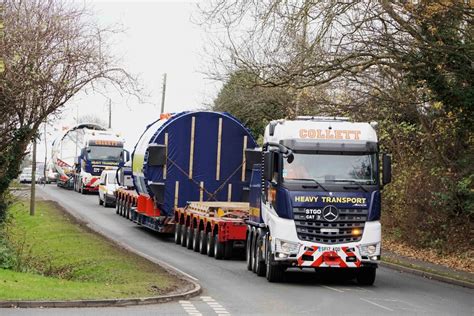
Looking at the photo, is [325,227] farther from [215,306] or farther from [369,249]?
[215,306]

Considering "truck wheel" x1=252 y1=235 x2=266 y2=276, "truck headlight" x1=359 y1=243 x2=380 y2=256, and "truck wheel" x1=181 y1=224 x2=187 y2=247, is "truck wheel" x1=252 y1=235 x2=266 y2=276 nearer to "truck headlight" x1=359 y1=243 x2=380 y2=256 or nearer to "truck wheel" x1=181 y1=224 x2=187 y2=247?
"truck headlight" x1=359 y1=243 x2=380 y2=256

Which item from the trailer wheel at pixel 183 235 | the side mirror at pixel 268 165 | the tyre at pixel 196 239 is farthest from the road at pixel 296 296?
the trailer wheel at pixel 183 235

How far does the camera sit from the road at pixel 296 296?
1652 cm

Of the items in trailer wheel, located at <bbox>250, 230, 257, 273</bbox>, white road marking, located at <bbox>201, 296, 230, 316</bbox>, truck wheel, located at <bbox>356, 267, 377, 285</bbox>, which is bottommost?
white road marking, located at <bbox>201, 296, 230, 316</bbox>

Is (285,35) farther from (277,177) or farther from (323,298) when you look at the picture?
(323,298)

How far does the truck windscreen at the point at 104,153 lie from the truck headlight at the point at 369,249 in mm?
43709

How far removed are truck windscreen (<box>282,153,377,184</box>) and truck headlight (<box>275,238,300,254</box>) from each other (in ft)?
4.50

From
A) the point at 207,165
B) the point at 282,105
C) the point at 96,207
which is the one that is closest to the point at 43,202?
the point at 96,207

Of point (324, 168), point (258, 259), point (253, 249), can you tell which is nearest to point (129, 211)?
point (253, 249)

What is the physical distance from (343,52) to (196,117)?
25.9 ft

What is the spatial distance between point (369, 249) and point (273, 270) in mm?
2165

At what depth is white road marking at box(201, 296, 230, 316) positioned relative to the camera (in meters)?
16.2

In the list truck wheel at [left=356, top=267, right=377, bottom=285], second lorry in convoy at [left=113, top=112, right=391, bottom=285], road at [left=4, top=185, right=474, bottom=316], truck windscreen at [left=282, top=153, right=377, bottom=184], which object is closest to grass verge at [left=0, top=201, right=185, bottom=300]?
road at [left=4, top=185, right=474, bottom=316]

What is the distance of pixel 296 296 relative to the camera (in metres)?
19.1
